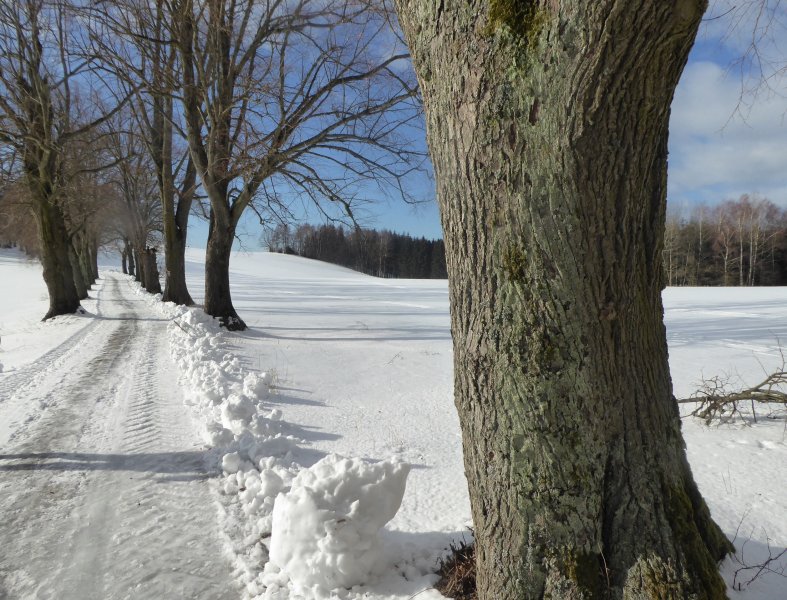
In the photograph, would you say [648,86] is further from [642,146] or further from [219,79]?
[219,79]

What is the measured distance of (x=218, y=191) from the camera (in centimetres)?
1034

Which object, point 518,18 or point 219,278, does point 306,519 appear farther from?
point 219,278

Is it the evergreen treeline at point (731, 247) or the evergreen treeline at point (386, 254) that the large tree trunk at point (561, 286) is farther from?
the evergreen treeline at point (386, 254)

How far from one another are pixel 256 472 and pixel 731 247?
179 ft

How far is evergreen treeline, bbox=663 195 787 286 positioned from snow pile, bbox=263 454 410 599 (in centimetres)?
4711

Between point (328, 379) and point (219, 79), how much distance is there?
251 inches

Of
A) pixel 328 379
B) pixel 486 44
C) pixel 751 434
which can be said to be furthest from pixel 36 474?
pixel 751 434

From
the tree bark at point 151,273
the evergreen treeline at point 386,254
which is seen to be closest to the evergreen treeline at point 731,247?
the evergreen treeline at point 386,254

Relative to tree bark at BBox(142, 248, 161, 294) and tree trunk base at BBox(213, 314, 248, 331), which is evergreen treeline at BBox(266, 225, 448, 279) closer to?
tree bark at BBox(142, 248, 161, 294)

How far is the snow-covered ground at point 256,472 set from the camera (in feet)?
8.04

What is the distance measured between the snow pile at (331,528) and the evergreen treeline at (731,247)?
47.1 m

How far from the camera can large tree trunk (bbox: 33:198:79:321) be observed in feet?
45.1

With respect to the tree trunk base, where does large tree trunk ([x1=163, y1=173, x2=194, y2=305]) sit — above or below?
above

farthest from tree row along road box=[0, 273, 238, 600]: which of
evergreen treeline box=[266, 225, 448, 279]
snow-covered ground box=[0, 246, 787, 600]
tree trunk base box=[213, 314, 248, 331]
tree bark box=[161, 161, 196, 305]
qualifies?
evergreen treeline box=[266, 225, 448, 279]
